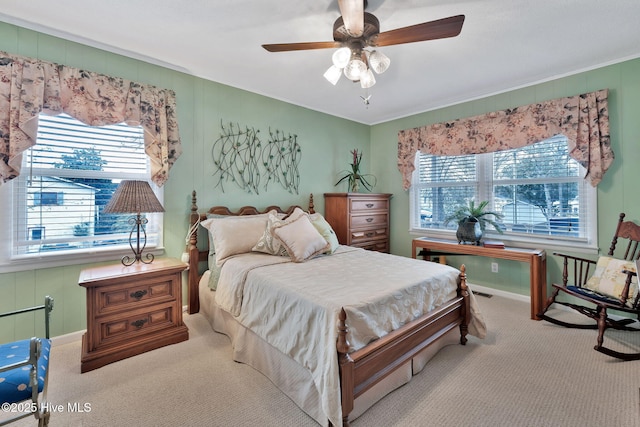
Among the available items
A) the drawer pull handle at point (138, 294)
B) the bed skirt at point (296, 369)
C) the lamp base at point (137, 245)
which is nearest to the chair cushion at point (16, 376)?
the drawer pull handle at point (138, 294)

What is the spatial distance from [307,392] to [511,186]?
3338 millimetres

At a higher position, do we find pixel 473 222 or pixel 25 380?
pixel 473 222

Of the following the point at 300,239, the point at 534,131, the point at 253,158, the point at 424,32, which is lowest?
the point at 300,239

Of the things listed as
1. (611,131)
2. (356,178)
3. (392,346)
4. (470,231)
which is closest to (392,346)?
(392,346)

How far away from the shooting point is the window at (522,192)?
300 centimetres

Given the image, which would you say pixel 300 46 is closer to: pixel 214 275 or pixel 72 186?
pixel 214 275

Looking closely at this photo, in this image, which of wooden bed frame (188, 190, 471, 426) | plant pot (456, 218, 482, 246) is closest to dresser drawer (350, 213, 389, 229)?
plant pot (456, 218, 482, 246)

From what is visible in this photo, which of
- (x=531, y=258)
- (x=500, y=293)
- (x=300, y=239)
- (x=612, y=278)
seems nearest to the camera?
(x=612, y=278)

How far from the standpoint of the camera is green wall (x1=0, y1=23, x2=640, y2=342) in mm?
2229

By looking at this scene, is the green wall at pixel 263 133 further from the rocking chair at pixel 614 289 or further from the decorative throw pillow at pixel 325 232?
the decorative throw pillow at pixel 325 232

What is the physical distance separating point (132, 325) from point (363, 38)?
8.73 feet

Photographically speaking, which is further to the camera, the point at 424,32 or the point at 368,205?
the point at 368,205

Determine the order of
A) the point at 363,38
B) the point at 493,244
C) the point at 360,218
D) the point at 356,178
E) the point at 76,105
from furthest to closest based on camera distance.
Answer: the point at 356,178 → the point at 360,218 → the point at 493,244 → the point at 76,105 → the point at 363,38

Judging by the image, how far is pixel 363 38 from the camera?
1846 millimetres
